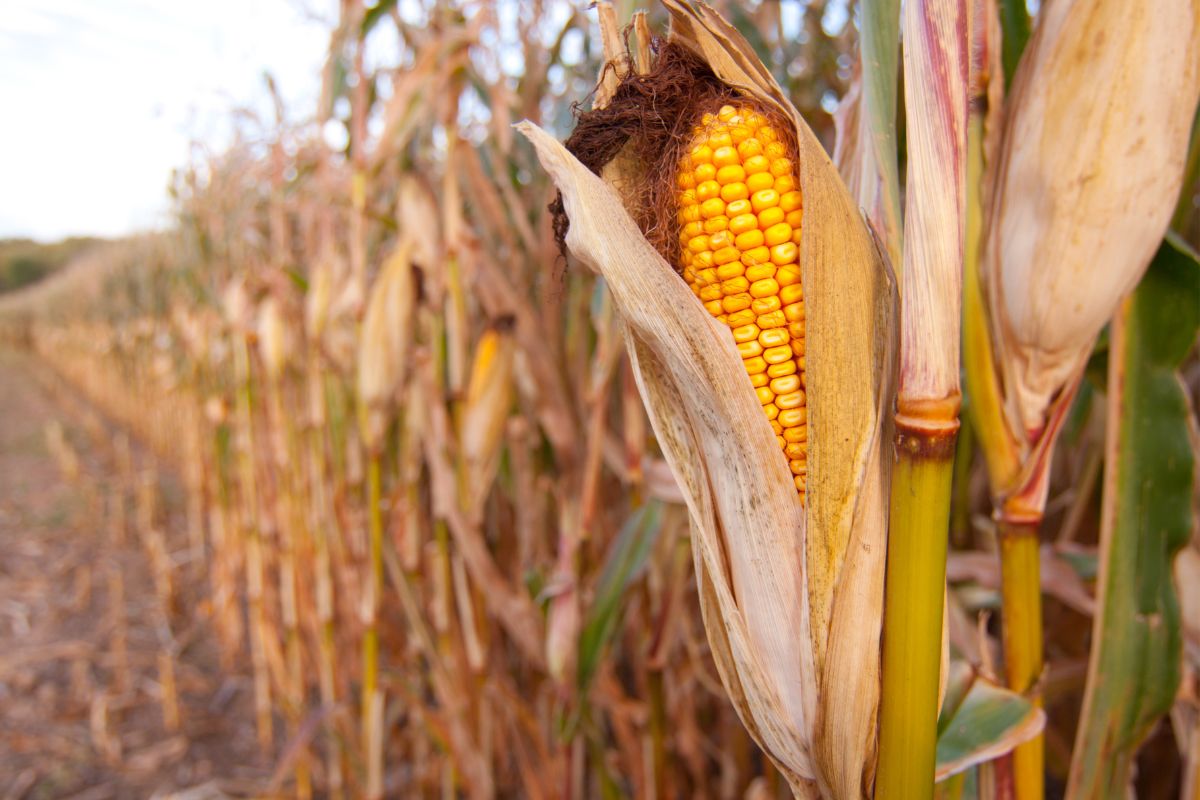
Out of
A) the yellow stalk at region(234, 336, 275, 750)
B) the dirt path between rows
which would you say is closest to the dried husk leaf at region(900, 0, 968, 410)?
the yellow stalk at region(234, 336, 275, 750)

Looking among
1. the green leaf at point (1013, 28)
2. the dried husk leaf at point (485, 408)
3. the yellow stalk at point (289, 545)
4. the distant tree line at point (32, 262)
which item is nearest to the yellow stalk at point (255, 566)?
the yellow stalk at point (289, 545)

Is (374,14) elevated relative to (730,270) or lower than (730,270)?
elevated

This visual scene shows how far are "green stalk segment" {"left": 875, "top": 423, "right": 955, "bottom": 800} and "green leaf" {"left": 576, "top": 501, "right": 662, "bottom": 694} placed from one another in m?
0.60

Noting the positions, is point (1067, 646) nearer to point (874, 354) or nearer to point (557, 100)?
point (874, 354)

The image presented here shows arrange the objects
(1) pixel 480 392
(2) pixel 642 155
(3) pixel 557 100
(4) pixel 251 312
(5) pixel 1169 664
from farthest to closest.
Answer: (4) pixel 251 312, (3) pixel 557 100, (1) pixel 480 392, (5) pixel 1169 664, (2) pixel 642 155

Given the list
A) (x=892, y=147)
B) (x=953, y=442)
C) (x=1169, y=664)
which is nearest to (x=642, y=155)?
(x=892, y=147)

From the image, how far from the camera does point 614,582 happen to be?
3.40 ft

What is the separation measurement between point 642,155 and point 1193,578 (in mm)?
758

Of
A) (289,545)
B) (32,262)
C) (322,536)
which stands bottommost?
(289,545)

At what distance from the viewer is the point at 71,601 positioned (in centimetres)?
331

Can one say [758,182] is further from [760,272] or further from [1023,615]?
[1023,615]

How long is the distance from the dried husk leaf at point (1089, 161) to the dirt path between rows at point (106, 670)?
236cm

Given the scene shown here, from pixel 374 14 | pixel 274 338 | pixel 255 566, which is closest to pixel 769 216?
pixel 374 14

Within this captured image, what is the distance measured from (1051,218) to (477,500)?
0.97 m
